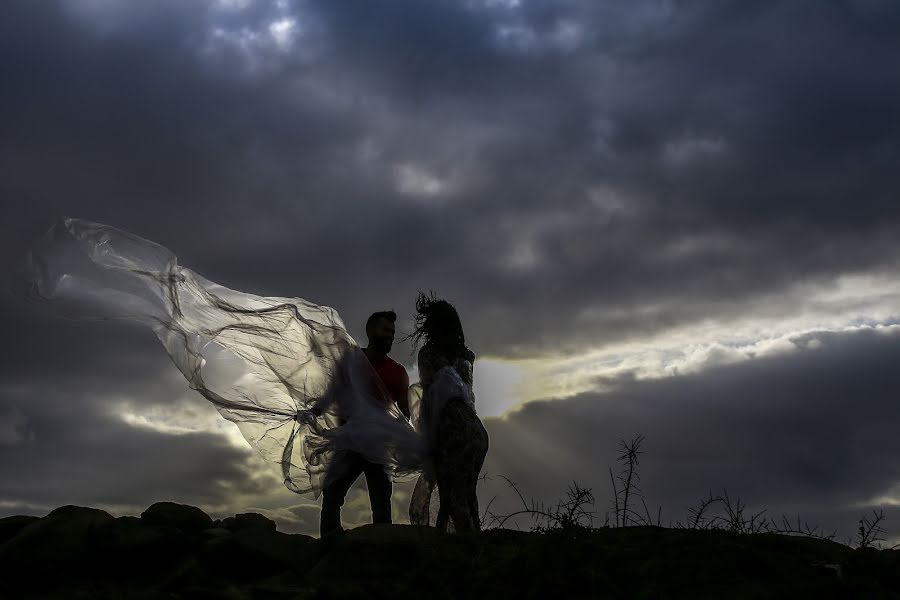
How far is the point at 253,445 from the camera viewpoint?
8.41m

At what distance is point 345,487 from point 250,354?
1627 millimetres

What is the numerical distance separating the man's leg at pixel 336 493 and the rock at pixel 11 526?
2.59 metres

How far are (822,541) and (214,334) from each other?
228 inches

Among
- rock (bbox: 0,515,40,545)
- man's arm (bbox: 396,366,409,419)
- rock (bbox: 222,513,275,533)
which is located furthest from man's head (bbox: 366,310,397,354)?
rock (bbox: 0,515,40,545)

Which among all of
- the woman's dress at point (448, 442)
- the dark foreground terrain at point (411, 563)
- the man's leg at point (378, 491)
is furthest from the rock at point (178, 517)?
the woman's dress at point (448, 442)

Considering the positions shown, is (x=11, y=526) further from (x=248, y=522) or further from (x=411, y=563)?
(x=411, y=563)

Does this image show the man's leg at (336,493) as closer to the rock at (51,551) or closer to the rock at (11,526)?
the rock at (51,551)

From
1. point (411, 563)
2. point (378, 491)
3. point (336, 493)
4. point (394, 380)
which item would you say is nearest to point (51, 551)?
point (336, 493)

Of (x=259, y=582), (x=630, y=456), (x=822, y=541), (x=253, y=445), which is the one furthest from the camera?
(x=253, y=445)

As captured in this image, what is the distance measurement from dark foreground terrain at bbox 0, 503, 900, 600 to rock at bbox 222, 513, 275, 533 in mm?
44

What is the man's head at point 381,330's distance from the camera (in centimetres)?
875

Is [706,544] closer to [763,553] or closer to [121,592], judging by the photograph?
[763,553]

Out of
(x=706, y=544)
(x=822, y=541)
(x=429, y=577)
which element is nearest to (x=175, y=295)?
(x=429, y=577)

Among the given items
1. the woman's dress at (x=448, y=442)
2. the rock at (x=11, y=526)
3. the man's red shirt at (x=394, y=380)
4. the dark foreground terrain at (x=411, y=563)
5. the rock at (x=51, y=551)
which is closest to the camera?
the dark foreground terrain at (x=411, y=563)
